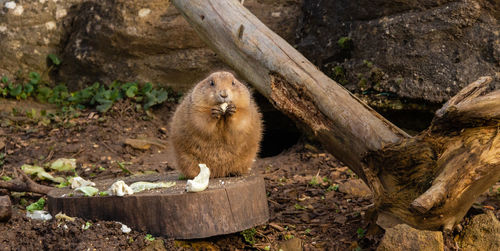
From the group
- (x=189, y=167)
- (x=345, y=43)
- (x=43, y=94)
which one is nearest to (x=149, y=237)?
(x=189, y=167)

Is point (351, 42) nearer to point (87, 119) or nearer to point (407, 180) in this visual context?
point (407, 180)

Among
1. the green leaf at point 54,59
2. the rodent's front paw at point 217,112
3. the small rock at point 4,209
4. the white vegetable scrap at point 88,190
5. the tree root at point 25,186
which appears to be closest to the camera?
the small rock at point 4,209

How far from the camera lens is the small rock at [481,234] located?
4.34 m

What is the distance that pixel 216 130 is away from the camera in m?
5.01

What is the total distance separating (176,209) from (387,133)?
5.97ft

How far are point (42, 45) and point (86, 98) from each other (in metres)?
1.29

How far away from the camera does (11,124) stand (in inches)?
322

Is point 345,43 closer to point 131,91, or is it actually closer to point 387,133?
point 387,133

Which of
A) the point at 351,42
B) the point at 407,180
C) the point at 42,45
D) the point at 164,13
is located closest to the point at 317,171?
the point at 351,42

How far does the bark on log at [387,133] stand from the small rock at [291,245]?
798mm

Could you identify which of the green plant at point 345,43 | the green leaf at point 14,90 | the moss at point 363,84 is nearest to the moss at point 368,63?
the moss at point 363,84

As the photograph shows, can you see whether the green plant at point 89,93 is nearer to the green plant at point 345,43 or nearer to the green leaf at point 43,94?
the green leaf at point 43,94

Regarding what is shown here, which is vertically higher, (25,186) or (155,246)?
(155,246)

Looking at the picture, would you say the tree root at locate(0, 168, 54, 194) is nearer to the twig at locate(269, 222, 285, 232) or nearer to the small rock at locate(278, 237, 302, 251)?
the twig at locate(269, 222, 285, 232)
